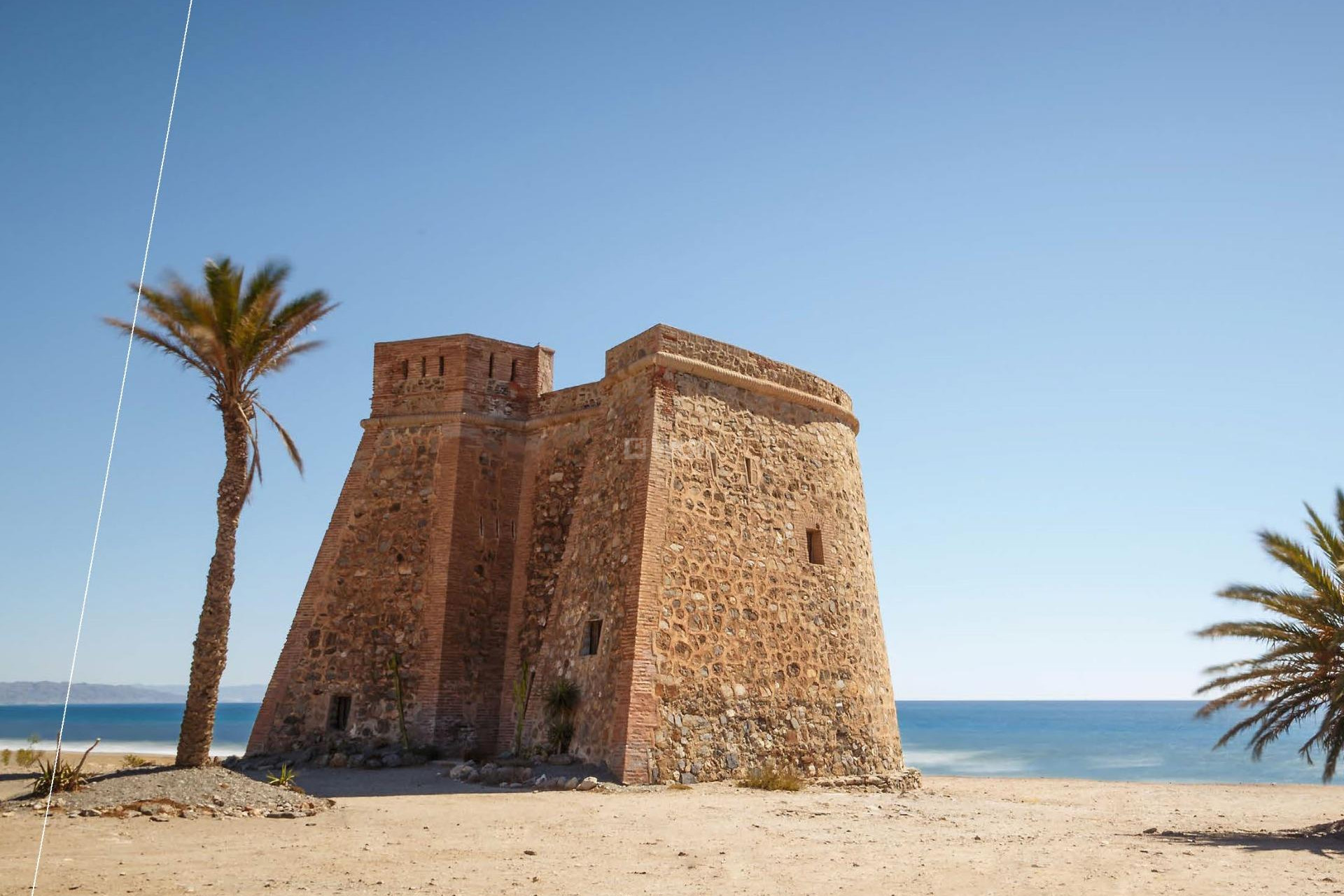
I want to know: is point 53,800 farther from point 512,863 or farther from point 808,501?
point 808,501

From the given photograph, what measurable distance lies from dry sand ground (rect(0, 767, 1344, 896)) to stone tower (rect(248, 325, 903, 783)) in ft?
6.83

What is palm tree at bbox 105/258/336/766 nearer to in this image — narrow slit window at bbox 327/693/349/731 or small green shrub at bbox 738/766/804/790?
narrow slit window at bbox 327/693/349/731

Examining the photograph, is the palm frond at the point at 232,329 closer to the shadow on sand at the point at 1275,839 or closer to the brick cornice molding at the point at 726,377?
the brick cornice molding at the point at 726,377

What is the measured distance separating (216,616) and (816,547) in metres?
10.5

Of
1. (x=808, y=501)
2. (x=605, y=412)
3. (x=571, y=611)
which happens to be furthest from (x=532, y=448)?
(x=808, y=501)

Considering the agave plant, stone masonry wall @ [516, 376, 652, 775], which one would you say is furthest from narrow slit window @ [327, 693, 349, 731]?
the agave plant

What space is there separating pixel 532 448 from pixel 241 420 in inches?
257

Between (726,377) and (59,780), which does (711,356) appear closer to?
(726,377)

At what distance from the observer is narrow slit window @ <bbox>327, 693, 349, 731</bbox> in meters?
18.7

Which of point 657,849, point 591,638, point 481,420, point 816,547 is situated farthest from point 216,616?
point 816,547

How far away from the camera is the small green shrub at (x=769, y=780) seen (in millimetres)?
15312

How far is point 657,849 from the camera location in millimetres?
9992

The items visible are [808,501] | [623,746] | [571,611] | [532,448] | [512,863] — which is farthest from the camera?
[532,448]

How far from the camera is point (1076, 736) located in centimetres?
8631
